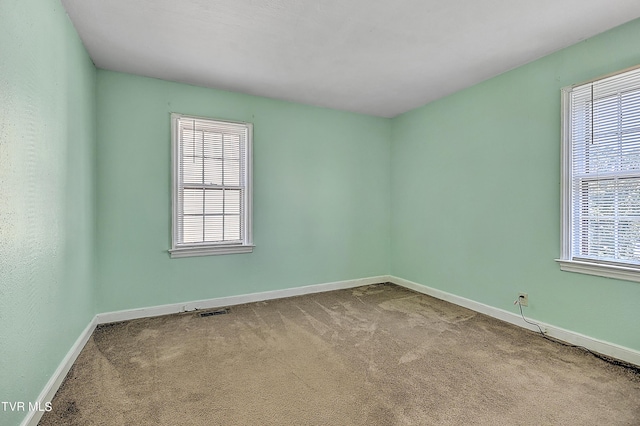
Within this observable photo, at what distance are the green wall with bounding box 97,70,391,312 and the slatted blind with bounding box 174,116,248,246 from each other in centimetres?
14

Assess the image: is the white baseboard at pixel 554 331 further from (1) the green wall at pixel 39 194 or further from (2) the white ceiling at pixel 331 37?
(1) the green wall at pixel 39 194

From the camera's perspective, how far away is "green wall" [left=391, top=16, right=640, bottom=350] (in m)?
2.39

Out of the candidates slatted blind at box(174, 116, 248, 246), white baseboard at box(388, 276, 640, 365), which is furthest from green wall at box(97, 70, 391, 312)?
white baseboard at box(388, 276, 640, 365)

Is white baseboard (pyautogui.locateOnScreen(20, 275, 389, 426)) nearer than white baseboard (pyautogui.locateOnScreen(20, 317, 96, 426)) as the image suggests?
No

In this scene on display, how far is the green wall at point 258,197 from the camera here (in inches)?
121

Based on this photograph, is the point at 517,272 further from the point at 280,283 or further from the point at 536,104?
the point at 280,283

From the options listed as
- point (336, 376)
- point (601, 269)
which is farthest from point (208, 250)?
point (601, 269)

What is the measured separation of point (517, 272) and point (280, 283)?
2750mm

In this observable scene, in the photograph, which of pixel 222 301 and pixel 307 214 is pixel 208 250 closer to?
pixel 222 301

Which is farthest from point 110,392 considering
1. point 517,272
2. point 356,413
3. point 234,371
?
point 517,272

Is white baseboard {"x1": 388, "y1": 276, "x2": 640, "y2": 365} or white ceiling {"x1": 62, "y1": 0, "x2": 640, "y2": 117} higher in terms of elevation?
white ceiling {"x1": 62, "y1": 0, "x2": 640, "y2": 117}

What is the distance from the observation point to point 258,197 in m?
3.76

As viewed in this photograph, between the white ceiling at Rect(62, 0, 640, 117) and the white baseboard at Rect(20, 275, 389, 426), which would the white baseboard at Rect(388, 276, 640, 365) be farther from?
the white ceiling at Rect(62, 0, 640, 117)

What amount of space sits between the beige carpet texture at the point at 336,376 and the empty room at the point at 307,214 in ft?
0.06
